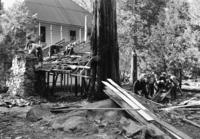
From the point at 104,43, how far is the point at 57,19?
13.8 meters

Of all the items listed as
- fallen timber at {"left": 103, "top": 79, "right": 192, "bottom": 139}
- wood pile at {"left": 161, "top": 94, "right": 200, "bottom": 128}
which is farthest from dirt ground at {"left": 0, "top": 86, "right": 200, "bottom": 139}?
fallen timber at {"left": 103, "top": 79, "right": 192, "bottom": 139}

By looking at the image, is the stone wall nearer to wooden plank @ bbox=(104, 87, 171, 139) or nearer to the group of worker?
the group of worker

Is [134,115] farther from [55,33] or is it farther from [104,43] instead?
[55,33]

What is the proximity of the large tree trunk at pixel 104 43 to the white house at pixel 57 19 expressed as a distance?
40.6ft

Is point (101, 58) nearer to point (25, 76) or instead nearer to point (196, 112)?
point (196, 112)

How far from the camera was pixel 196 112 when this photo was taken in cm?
868

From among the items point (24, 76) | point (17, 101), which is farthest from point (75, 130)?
point (24, 76)

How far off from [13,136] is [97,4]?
21.1ft

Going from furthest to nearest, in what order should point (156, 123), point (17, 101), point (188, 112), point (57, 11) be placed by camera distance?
point (57, 11) → point (17, 101) → point (188, 112) → point (156, 123)

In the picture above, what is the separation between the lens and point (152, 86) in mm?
12484

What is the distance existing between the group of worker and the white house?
1281cm

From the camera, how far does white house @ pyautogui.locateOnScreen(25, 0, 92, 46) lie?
2256 cm

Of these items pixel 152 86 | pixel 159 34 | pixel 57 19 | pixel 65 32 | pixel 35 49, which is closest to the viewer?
pixel 152 86

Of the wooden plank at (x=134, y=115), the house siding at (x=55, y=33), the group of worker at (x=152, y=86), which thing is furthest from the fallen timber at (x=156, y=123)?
the house siding at (x=55, y=33)
